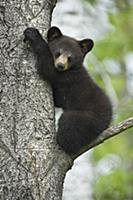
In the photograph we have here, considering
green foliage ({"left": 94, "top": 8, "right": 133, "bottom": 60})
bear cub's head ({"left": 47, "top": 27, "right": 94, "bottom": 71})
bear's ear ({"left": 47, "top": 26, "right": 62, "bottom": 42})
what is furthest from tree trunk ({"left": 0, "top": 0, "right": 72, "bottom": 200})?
green foliage ({"left": 94, "top": 8, "right": 133, "bottom": 60})

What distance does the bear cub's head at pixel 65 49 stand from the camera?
5.52m

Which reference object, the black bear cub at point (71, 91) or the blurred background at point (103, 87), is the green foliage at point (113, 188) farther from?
the black bear cub at point (71, 91)

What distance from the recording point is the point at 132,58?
1905cm

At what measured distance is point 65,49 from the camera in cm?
595

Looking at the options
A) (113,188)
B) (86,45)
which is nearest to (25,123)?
(86,45)

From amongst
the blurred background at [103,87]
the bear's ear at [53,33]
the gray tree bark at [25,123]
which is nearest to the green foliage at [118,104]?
the blurred background at [103,87]

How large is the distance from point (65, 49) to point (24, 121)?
5.17 ft

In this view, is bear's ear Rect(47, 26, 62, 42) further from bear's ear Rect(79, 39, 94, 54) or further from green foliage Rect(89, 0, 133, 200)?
green foliage Rect(89, 0, 133, 200)

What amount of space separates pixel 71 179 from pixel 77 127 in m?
3.02

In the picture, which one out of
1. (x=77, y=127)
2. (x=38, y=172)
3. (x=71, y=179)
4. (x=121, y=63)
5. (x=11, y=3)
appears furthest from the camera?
(x=121, y=63)

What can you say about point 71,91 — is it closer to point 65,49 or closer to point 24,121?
point 65,49

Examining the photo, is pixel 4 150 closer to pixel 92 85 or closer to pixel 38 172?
pixel 38 172

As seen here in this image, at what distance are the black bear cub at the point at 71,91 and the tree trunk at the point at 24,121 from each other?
0.37 feet

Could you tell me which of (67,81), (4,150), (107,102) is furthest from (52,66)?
(4,150)
